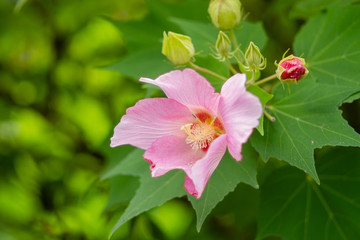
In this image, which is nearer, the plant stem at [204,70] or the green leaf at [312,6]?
the plant stem at [204,70]

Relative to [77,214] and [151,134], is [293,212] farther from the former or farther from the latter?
[77,214]

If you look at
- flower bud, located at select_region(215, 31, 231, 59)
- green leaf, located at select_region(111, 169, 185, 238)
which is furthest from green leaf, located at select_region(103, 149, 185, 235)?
flower bud, located at select_region(215, 31, 231, 59)

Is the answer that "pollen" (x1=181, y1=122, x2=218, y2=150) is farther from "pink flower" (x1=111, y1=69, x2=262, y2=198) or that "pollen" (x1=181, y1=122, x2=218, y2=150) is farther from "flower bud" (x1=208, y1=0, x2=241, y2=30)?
"flower bud" (x1=208, y1=0, x2=241, y2=30)

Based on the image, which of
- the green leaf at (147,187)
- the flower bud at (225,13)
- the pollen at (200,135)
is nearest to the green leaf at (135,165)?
the green leaf at (147,187)

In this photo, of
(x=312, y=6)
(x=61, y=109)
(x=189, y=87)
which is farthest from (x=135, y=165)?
(x=61, y=109)

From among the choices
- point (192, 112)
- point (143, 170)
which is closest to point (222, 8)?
point (192, 112)

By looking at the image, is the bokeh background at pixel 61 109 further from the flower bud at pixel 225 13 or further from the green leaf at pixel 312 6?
the flower bud at pixel 225 13
